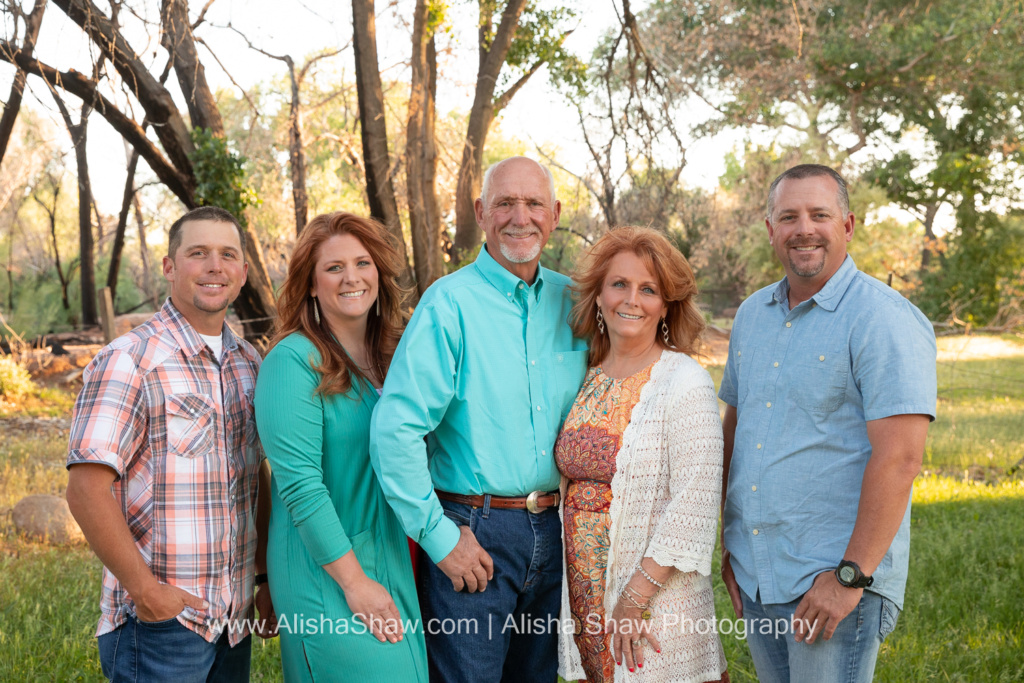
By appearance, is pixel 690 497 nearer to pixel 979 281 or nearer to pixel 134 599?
pixel 134 599

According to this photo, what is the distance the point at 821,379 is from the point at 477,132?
21.9 ft

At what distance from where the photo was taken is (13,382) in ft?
41.4

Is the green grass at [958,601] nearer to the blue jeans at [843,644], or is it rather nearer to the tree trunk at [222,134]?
the blue jeans at [843,644]

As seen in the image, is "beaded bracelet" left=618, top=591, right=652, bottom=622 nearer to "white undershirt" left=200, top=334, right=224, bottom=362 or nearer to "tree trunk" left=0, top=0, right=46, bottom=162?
"white undershirt" left=200, top=334, right=224, bottom=362

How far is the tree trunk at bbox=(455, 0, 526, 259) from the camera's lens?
328 inches

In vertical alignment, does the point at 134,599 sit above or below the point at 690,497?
below

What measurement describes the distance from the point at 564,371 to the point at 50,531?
5.34m

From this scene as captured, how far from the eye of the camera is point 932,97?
22031mm

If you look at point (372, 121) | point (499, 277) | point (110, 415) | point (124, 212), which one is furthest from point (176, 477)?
point (124, 212)

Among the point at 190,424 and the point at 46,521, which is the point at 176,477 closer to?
the point at 190,424

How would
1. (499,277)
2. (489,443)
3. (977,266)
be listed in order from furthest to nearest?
(977,266)
(499,277)
(489,443)

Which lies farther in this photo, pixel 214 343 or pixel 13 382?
pixel 13 382

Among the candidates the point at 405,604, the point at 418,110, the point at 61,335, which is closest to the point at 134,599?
the point at 405,604

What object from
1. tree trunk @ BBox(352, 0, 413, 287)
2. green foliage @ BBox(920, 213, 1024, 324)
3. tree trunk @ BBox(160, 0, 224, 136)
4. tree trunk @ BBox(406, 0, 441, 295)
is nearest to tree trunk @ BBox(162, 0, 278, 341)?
tree trunk @ BBox(160, 0, 224, 136)
